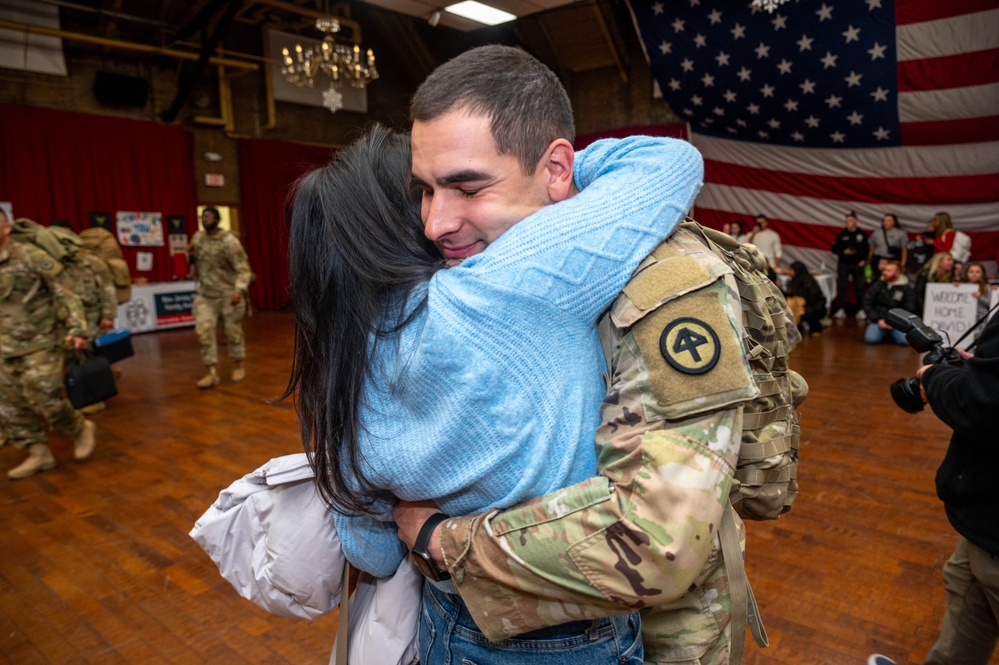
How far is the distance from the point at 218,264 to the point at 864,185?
8.95 meters

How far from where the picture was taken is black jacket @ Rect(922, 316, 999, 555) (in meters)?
1.34

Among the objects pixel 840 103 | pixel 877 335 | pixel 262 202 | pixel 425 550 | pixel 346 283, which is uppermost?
pixel 840 103

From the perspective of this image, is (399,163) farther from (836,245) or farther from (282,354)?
(836,245)

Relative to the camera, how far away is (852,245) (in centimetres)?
938

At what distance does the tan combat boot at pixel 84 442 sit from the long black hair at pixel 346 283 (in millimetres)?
4231

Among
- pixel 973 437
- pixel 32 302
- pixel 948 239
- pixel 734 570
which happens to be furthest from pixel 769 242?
pixel 734 570

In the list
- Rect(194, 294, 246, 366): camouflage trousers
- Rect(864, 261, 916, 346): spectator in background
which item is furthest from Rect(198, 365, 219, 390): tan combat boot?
Rect(864, 261, 916, 346): spectator in background

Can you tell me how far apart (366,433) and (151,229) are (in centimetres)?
1158

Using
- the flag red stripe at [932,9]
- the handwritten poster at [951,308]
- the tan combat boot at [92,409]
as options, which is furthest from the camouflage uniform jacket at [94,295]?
the flag red stripe at [932,9]

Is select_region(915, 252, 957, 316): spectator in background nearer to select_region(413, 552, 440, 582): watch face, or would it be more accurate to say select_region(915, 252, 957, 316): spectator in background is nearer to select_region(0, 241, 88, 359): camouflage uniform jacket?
select_region(413, 552, 440, 582): watch face

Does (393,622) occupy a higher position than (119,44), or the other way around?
(119,44)

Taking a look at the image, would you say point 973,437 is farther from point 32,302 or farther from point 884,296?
point 884,296

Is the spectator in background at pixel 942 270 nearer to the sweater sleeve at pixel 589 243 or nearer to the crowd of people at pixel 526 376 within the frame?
the crowd of people at pixel 526 376

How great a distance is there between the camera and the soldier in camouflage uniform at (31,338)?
3.83 meters
